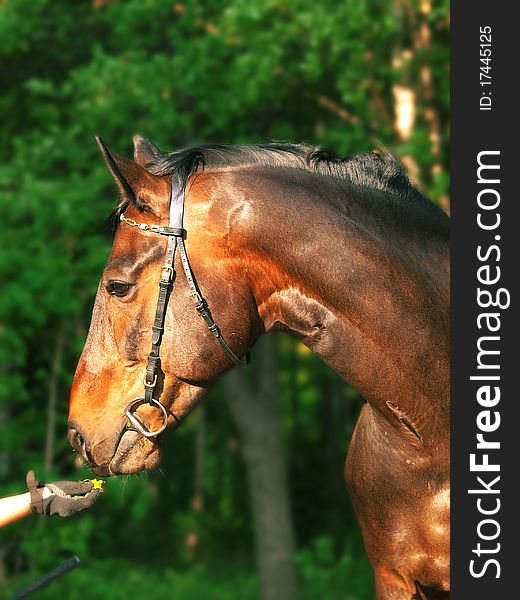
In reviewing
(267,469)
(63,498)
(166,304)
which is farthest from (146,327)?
(267,469)

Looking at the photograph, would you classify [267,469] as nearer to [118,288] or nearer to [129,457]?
[129,457]

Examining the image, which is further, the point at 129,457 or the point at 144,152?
the point at 144,152

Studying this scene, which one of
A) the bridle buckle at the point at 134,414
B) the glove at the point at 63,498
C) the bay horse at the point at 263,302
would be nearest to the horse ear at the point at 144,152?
the bay horse at the point at 263,302

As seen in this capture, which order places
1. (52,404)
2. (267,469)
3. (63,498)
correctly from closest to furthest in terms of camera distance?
1. (63,498)
2. (52,404)
3. (267,469)

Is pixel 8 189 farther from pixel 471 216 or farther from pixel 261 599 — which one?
pixel 471 216

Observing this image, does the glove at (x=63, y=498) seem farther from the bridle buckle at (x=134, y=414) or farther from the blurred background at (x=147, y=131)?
the blurred background at (x=147, y=131)

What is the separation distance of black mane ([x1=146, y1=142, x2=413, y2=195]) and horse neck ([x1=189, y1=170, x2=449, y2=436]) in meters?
0.08

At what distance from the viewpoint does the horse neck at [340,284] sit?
2910mm

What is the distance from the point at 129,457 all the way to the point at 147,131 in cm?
650

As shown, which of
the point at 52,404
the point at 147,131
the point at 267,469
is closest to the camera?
the point at 147,131

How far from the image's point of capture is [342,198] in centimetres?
301

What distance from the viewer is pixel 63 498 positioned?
3193mm

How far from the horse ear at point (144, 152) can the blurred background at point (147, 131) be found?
491cm

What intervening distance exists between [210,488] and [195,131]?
938 cm
